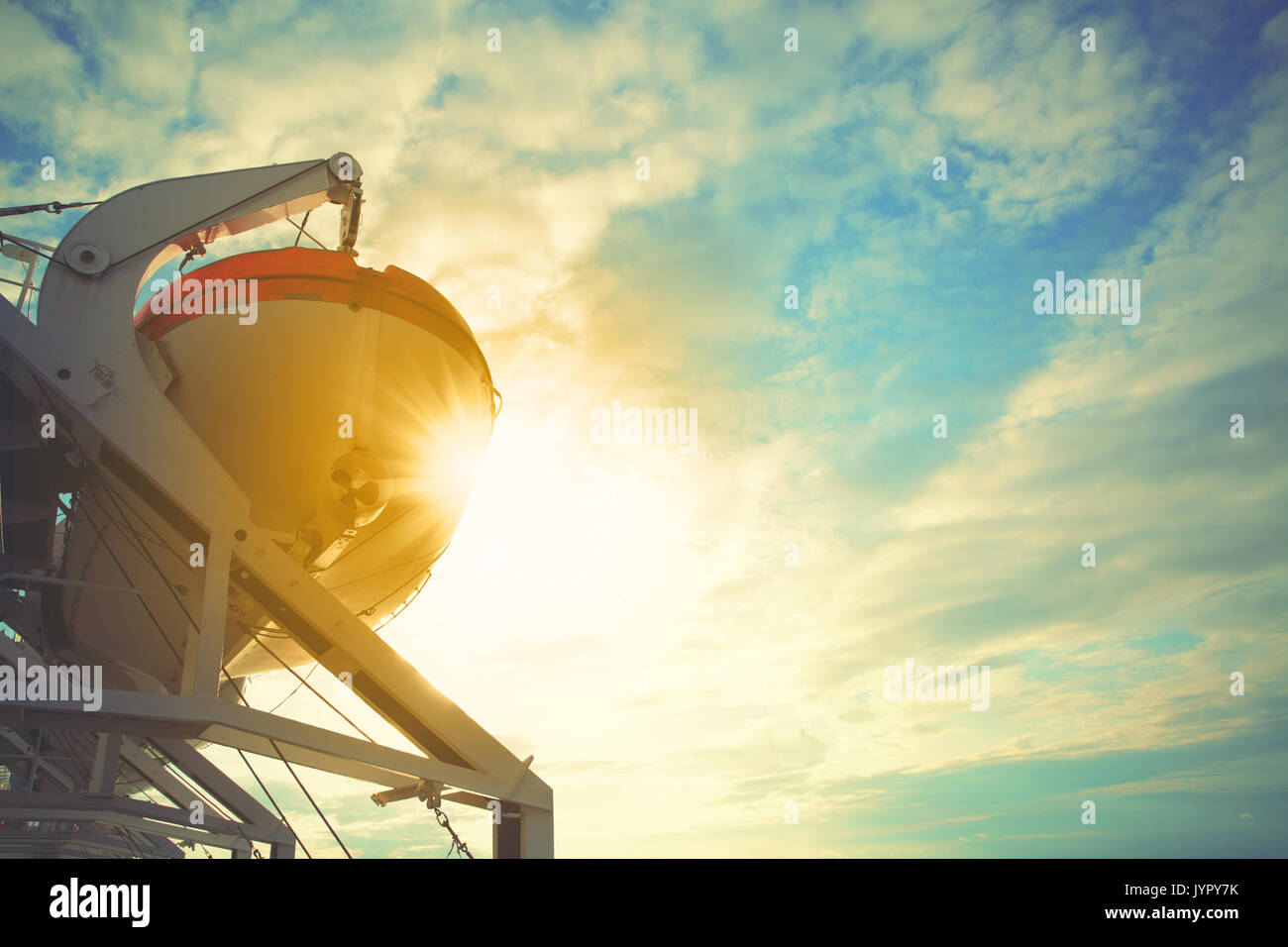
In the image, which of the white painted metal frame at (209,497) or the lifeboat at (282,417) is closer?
the white painted metal frame at (209,497)

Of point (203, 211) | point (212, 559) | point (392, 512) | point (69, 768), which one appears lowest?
point (69, 768)

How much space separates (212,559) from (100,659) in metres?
2.52

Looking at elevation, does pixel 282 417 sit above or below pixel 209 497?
above

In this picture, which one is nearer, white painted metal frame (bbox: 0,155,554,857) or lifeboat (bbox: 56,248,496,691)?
white painted metal frame (bbox: 0,155,554,857)

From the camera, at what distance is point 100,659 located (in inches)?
353

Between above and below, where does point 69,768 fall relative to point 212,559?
below

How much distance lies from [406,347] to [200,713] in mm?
3726

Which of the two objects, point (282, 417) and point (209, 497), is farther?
point (282, 417)

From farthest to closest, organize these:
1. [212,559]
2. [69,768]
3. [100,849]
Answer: [100,849], [69,768], [212,559]

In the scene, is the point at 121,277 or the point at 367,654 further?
the point at 367,654
